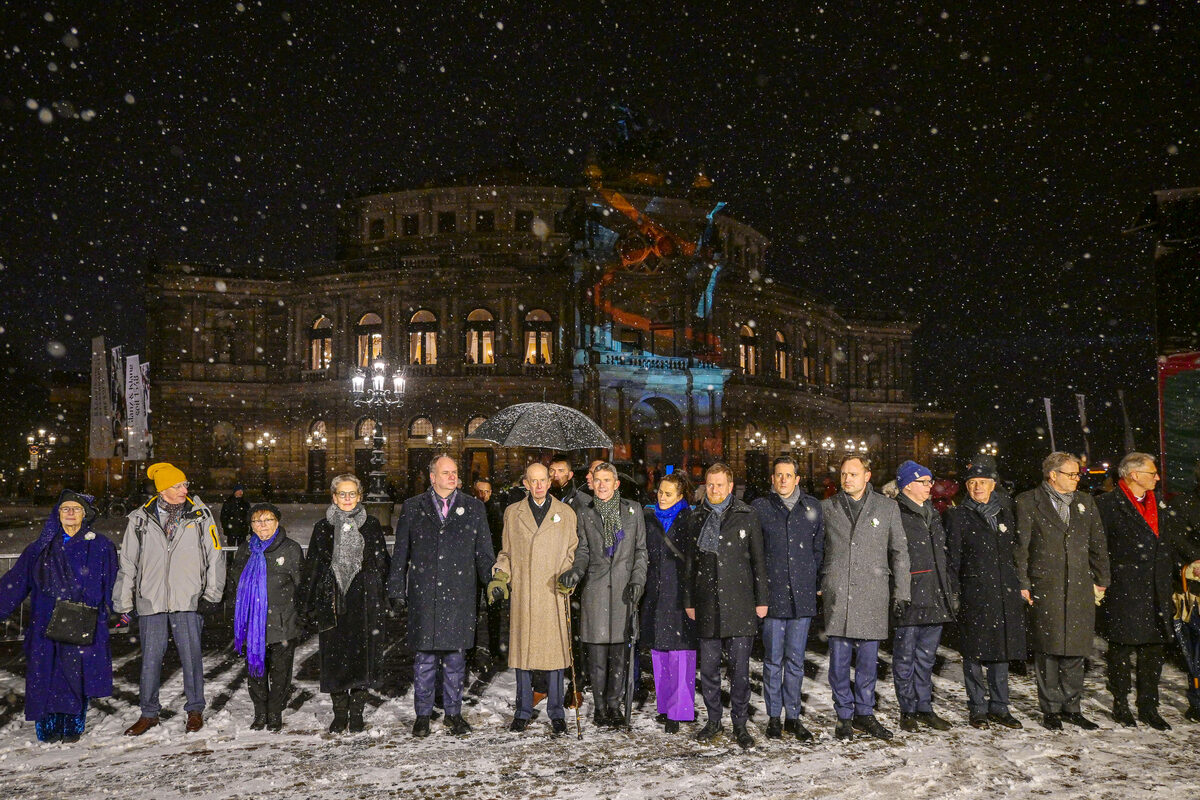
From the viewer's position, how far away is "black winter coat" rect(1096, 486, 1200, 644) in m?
6.78

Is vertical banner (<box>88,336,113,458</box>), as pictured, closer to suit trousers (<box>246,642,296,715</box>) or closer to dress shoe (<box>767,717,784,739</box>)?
suit trousers (<box>246,642,296,715</box>)

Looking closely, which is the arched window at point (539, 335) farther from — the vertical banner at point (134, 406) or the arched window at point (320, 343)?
the vertical banner at point (134, 406)

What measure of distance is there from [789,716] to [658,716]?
104cm

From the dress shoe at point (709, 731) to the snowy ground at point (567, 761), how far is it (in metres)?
0.07

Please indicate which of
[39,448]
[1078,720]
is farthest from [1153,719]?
[39,448]

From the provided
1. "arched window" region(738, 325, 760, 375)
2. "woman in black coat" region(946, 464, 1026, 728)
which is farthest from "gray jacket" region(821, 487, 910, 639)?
"arched window" region(738, 325, 760, 375)

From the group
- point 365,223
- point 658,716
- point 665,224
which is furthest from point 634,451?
point 658,716

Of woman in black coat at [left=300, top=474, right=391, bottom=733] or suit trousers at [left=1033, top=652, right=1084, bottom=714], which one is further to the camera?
suit trousers at [left=1033, top=652, right=1084, bottom=714]

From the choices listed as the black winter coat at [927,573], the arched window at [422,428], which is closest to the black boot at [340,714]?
the black winter coat at [927,573]

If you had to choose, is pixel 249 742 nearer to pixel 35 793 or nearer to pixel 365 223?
pixel 35 793

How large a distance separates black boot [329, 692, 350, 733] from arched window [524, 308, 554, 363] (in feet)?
125

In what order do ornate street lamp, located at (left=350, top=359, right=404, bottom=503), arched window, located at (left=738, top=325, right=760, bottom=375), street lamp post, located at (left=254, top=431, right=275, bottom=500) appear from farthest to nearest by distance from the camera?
arched window, located at (left=738, top=325, right=760, bottom=375)
street lamp post, located at (left=254, top=431, right=275, bottom=500)
ornate street lamp, located at (left=350, top=359, right=404, bottom=503)

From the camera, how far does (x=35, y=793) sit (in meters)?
5.30

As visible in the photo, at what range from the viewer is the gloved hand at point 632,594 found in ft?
21.8
